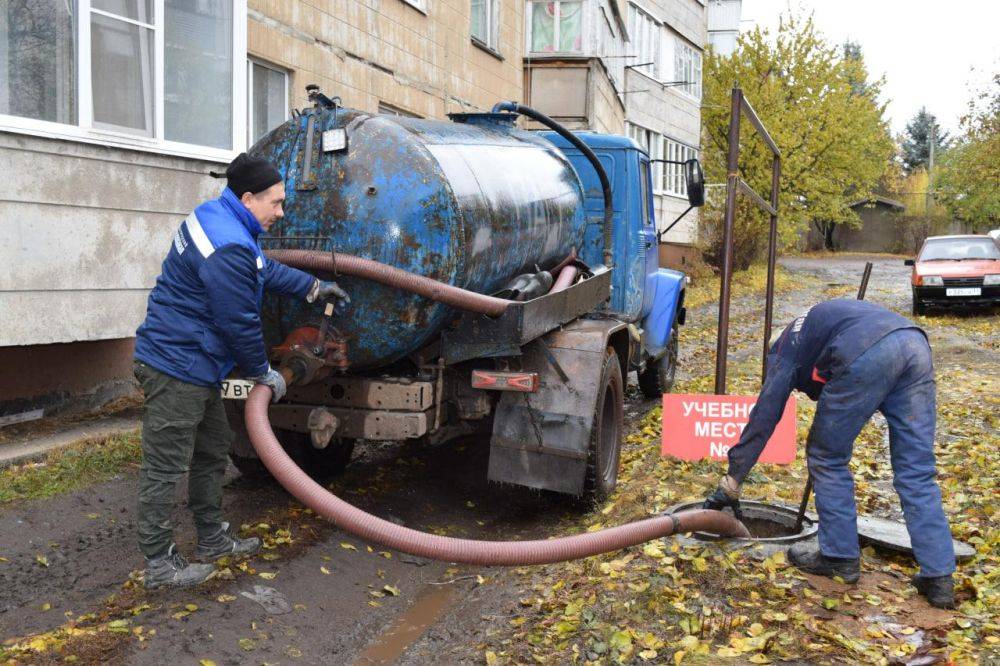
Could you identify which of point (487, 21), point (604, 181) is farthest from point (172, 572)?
point (487, 21)

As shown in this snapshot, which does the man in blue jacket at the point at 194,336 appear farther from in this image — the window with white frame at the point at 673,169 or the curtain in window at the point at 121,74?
the window with white frame at the point at 673,169

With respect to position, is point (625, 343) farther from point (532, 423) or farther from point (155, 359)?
point (155, 359)

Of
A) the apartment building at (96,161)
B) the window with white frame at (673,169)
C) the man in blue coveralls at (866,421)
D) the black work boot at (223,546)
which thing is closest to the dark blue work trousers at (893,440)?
the man in blue coveralls at (866,421)

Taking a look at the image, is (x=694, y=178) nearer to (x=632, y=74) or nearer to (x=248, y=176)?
(x=248, y=176)

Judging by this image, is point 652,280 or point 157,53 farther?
point 652,280

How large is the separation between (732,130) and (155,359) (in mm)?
4274

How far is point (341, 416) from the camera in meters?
5.25

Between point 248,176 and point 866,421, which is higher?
point 248,176

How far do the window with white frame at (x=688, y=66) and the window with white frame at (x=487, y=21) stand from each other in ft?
41.3

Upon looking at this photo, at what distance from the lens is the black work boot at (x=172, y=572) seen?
4391mm

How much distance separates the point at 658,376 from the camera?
392 inches

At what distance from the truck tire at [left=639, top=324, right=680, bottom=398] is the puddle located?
17.2 feet

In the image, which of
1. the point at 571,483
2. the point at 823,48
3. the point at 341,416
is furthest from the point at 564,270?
the point at 823,48

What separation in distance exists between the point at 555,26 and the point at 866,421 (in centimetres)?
1686
